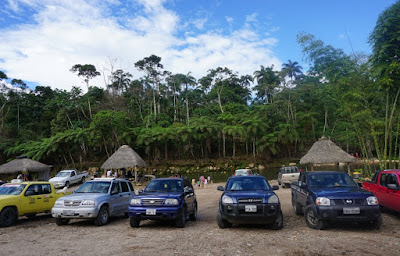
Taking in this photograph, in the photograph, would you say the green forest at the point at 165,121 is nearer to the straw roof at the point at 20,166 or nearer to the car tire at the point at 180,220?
the straw roof at the point at 20,166

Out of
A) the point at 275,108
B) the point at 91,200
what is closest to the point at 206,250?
the point at 91,200

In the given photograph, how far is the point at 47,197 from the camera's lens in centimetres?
1054

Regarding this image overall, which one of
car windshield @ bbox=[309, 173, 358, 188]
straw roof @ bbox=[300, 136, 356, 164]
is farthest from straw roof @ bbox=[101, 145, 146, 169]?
car windshield @ bbox=[309, 173, 358, 188]

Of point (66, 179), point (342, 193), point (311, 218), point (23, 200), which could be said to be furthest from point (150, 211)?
point (66, 179)

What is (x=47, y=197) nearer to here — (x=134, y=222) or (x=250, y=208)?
(x=134, y=222)

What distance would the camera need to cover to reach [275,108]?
46.1 metres

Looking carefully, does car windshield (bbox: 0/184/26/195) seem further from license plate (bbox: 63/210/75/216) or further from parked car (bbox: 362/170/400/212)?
parked car (bbox: 362/170/400/212)

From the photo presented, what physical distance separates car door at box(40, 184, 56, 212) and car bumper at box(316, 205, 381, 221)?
917 cm

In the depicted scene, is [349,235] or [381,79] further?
[381,79]

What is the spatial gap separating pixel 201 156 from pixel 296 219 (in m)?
37.4

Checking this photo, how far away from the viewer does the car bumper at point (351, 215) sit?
22.8 feet

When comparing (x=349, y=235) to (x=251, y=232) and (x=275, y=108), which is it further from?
(x=275, y=108)

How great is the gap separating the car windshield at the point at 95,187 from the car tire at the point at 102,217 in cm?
65

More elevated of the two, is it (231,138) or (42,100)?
(42,100)
